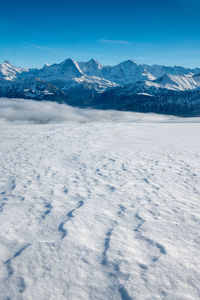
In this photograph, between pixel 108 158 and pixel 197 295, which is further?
pixel 108 158

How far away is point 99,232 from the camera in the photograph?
523 cm

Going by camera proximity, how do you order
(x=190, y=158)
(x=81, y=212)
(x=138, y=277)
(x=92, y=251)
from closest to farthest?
(x=138, y=277) < (x=92, y=251) < (x=81, y=212) < (x=190, y=158)

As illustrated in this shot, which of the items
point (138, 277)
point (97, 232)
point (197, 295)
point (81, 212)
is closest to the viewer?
point (197, 295)

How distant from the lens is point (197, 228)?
17.6 feet

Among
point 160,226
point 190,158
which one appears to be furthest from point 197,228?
point 190,158

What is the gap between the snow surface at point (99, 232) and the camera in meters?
3.70

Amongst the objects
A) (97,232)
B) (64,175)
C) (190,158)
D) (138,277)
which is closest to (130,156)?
(190,158)

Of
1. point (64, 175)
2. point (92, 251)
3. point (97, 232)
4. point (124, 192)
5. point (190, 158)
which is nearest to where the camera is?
point (92, 251)

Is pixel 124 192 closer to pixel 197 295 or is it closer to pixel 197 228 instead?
pixel 197 228

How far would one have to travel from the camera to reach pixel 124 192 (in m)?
7.67

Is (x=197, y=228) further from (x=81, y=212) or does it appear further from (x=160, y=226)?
(x=81, y=212)

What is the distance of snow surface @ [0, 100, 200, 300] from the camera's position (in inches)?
Answer: 145

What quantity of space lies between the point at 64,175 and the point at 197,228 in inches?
238

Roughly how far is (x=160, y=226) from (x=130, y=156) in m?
7.68
